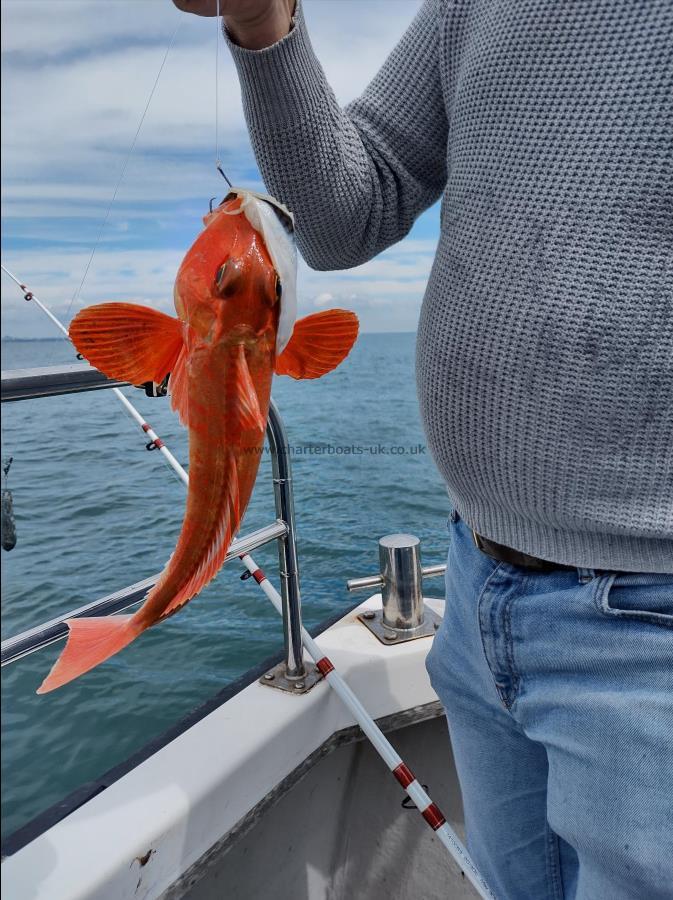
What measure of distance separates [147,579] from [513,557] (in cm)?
66

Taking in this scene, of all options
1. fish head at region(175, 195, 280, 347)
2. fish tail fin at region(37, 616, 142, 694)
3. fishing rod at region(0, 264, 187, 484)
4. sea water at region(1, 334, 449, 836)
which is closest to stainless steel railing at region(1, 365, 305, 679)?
sea water at region(1, 334, 449, 836)

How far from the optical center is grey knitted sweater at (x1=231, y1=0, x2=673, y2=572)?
0.87 meters

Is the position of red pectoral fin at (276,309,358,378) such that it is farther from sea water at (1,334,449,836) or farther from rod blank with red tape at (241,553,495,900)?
rod blank with red tape at (241,553,495,900)

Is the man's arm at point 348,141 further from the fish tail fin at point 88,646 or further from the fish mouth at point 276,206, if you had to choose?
the fish tail fin at point 88,646

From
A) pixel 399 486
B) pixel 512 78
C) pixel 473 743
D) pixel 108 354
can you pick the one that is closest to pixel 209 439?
pixel 108 354

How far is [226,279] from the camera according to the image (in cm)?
69

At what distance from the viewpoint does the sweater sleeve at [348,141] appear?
0.96 meters

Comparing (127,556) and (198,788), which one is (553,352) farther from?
(127,556)

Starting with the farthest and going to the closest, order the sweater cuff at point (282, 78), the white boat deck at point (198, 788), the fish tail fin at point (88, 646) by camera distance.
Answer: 1. the white boat deck at point (198, 788)
2. the sweater cuff at point (282, 78)
3. the fish tail fin at point (88, 646)

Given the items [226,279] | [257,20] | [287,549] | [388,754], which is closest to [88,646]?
[226,279]

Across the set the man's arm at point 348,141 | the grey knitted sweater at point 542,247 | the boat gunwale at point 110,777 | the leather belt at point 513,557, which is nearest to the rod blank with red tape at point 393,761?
the boat gunwale at point 110,777

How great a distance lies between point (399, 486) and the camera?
10633 mm

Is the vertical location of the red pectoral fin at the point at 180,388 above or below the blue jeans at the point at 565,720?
above

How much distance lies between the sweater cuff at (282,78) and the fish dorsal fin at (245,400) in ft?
1.48
